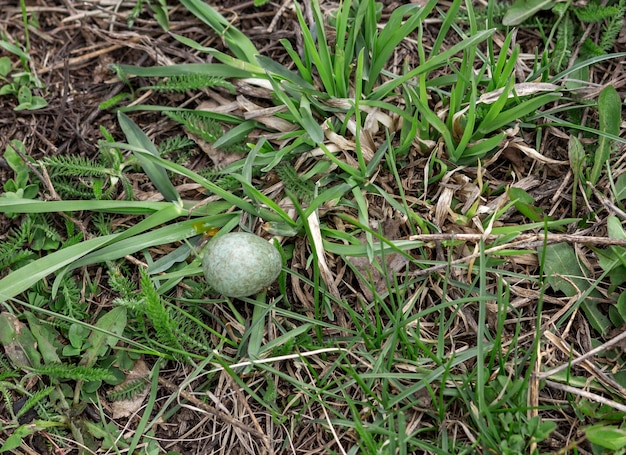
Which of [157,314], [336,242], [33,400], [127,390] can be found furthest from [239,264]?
[33,400]

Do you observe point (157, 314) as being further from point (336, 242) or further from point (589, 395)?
point (589, 395)

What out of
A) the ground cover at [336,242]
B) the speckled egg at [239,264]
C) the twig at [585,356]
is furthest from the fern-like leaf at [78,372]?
the twig at [585,356]

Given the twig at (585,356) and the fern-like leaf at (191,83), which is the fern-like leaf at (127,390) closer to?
the fern-like leaf at (191,83)

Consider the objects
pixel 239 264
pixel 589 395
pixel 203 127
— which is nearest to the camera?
pixel 589 395

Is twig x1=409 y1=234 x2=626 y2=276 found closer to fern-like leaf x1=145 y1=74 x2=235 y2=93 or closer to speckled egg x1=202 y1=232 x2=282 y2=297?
speckled egg x1=202 y1=232 x2=282 y2=297

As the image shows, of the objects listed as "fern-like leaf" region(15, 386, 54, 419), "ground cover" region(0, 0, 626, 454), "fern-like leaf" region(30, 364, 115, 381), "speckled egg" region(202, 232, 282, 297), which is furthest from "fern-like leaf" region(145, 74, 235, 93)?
"fern-like leaf" region(15, 386, 54, 419)

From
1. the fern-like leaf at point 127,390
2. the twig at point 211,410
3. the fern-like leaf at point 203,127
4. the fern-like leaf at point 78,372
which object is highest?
the fern-like leaf at point 203,127
